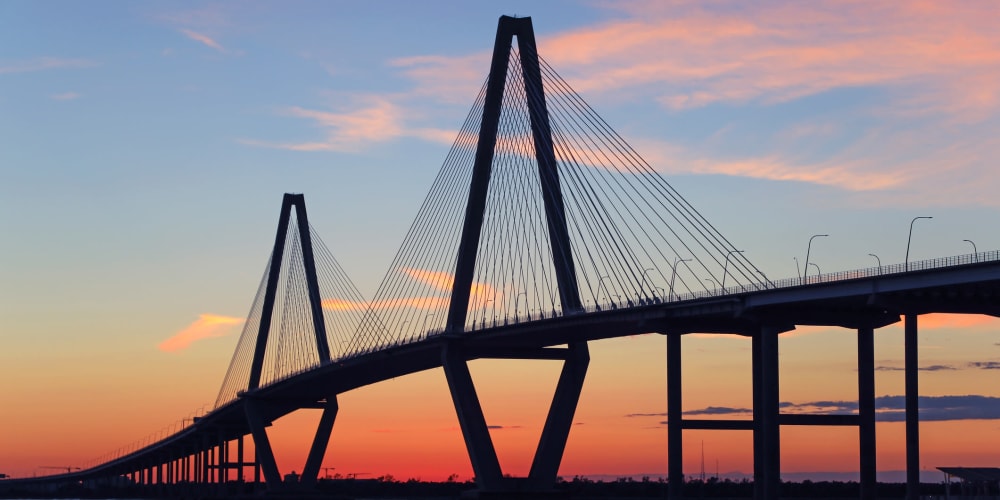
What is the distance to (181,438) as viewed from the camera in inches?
7667

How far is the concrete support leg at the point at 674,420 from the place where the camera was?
268ft

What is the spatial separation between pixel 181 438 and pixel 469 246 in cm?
10806

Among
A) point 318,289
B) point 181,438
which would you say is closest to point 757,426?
point 318,289

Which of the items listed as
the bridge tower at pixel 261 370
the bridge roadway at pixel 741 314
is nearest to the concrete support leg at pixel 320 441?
the bridge tower at pixel 261 370

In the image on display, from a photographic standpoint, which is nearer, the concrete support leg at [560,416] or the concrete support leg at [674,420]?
the concrete support leg at [674,420]

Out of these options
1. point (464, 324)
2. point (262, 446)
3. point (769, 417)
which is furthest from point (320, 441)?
point (769, 417)

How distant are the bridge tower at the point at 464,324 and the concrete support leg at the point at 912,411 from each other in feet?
88.9

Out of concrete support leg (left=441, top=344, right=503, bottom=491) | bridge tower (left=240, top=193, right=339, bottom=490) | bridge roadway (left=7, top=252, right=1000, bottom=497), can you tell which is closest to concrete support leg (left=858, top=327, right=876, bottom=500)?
Result: bridge roadway (left=7, top=252, right=1000, bottom=497)

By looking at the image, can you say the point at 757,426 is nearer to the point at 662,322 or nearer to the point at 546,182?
the point at 662,322

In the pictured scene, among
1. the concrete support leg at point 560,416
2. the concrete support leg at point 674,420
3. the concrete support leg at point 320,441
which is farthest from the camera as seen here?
the concrete support leg at point 320,441

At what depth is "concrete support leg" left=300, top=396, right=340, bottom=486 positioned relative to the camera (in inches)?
5797

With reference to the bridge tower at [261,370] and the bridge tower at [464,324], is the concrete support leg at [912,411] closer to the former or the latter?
the bridge tower at [464,324]

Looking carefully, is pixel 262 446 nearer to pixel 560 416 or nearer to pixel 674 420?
pixel 560 416

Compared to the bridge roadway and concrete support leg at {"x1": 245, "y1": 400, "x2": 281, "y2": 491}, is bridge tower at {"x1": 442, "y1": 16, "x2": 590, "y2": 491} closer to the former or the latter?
the bridge roadway
